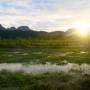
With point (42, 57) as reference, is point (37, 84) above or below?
above

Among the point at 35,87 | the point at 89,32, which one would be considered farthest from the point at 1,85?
the point at 89,32

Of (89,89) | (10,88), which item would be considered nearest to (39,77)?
(10,88)

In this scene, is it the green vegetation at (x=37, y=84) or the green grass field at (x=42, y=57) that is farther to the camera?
the green grass field at (x=42, y=57)

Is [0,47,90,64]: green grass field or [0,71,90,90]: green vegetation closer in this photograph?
[0,71,90,90]: green vegetation

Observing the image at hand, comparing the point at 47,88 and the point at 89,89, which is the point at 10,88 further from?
the point at 89,89

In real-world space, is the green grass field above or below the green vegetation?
below

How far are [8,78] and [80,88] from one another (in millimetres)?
6309

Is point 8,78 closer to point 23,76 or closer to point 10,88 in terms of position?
point 23,76

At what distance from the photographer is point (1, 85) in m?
17.2

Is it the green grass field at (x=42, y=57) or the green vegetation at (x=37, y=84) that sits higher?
the green vegetation at (x=37, y=84)

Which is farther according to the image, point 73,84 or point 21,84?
point 21,84

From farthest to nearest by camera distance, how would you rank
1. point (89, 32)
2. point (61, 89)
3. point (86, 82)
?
1. point (89, 32)
2. point (86, 82)
3. point (61, 89)

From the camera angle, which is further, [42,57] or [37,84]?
[42,57]

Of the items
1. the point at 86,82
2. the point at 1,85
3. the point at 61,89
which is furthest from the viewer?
the point at 1,85
